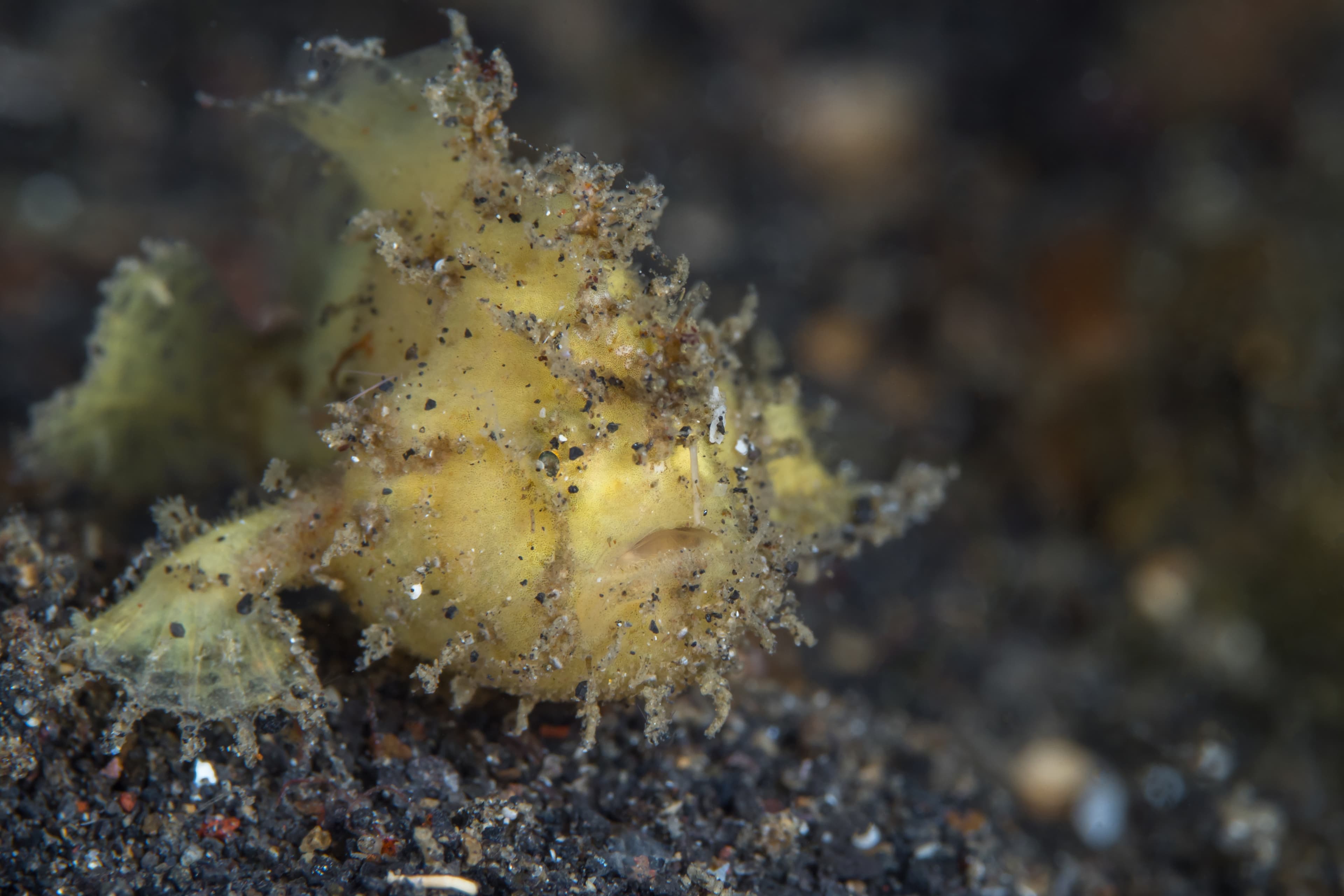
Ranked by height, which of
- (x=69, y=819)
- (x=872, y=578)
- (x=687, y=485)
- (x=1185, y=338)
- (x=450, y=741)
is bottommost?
(x=69, y=819)

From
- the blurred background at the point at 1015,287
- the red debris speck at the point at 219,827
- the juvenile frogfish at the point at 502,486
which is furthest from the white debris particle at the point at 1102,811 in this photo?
the red debris speck at the point at 219,827

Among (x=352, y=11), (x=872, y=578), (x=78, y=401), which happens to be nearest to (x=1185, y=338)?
(x=872, y=578)

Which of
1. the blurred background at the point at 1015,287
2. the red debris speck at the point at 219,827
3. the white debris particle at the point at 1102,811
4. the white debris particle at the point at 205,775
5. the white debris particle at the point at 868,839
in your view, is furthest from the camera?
the blurred background at the point at 1015,287

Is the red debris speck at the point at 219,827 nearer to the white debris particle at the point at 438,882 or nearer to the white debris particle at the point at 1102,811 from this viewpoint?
the white debris particle at the point at 438,882

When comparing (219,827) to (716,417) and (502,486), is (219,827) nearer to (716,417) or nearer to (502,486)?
(502,486)

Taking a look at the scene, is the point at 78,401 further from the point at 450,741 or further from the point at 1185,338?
the point at 1185,338

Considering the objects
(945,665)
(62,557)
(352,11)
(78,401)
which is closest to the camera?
(62,557)

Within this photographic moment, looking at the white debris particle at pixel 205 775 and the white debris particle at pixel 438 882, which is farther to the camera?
the white debris particle at pixel 205 775
